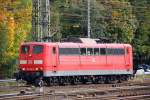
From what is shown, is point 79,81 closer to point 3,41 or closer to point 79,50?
point 79,50

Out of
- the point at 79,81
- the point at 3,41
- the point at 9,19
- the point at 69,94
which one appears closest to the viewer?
the point at 69,94

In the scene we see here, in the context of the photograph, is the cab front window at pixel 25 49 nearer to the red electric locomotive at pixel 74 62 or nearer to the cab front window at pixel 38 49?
the red electric locomotive at pixel 74 62

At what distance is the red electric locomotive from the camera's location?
116ft

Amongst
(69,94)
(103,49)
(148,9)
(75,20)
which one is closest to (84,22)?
(75,20)

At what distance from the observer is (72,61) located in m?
37.2

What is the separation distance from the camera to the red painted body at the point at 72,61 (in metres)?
35.3

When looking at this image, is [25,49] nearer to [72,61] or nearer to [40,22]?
[72,61]

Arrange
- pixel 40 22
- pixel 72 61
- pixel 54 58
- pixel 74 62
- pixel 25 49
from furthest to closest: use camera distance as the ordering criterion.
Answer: pixel 40 22, pixel 74 62, pixel 72 61, pixel 25 49, pixel 54 58

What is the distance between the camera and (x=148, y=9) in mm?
75188

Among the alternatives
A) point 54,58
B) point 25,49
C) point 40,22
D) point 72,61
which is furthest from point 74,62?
point 40,22

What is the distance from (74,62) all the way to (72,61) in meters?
0.27

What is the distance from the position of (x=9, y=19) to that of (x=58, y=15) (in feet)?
45.5

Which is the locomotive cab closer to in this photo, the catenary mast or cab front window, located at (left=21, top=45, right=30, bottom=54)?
cab front window, located at (left=21, top=45, right=30, bottom=54)

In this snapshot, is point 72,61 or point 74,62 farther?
point 74,62
